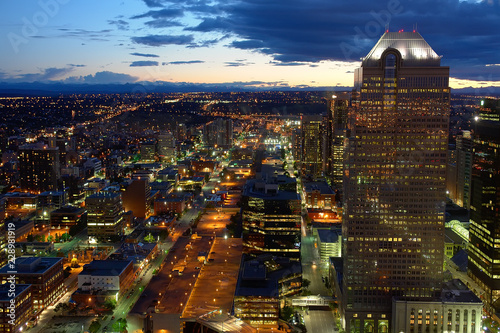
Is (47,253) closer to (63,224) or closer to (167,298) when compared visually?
(63,224)

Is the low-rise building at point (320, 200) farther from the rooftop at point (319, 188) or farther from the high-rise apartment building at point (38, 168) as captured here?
the high-rise apartment building at point (38, 168)

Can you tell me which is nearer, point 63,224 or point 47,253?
point 47,253

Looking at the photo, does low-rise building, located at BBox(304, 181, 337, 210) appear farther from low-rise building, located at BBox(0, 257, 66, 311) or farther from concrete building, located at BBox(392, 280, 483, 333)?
low-rise building, located at BBox(0, 257, 66, 311)

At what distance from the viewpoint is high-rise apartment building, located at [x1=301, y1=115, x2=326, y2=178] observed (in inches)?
2765

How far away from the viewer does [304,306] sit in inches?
1155

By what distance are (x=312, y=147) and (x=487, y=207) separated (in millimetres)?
41132

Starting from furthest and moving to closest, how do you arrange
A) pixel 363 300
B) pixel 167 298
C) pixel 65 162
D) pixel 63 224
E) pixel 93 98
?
1. pixel 93 98
2. pixel 65 162
3. pixel 63 224
4. pixel 167 298
5. pixel 363 300

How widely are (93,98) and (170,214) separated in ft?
432

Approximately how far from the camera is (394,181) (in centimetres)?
2555

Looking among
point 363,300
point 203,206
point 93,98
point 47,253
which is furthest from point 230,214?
point 93,98

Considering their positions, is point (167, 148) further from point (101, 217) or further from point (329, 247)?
point (329, 247)

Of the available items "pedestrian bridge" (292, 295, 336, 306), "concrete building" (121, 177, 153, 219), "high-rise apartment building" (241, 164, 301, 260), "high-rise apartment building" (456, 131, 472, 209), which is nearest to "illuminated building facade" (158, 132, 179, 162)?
"concrete building" (121, 177, 153, 219)

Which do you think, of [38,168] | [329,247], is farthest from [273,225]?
[38,168]

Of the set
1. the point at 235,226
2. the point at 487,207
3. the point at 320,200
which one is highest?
the point at 487,207
